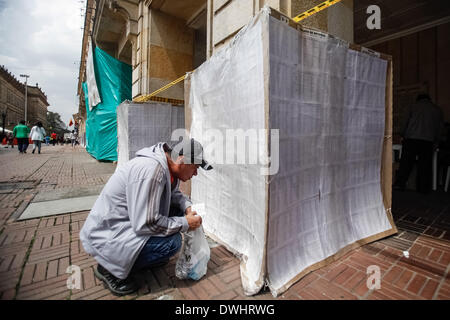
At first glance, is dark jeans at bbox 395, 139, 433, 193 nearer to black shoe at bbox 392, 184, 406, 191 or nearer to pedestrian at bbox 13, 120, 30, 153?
black shoe at bbox 392, 184, 406, 191

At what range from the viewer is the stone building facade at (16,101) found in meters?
55.6

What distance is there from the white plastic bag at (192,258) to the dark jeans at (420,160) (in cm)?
507

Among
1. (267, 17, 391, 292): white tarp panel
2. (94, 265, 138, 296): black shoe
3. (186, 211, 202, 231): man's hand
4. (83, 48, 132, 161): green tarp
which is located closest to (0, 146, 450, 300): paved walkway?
(94, 265, 138, 296): black shoe

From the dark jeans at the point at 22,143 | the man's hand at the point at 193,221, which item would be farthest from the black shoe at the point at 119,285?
the dark jeans at the point at 22,143

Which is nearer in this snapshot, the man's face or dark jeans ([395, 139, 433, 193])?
the man's face

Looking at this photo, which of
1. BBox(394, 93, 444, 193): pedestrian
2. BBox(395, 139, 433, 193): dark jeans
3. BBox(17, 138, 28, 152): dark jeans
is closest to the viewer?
BBox(394, 93, 444, 193): pedestrian

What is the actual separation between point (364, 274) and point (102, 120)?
10078mm

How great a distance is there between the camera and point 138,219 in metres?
1.68

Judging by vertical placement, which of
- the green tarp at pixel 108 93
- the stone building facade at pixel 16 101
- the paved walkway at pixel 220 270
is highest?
the stone building facade at pixel 16 101

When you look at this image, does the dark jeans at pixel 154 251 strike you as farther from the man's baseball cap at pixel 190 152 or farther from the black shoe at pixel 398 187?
the black shoe at pixel 398 187

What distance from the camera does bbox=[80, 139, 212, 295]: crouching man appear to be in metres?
1.68

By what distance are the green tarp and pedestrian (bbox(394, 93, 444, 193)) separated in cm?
888
